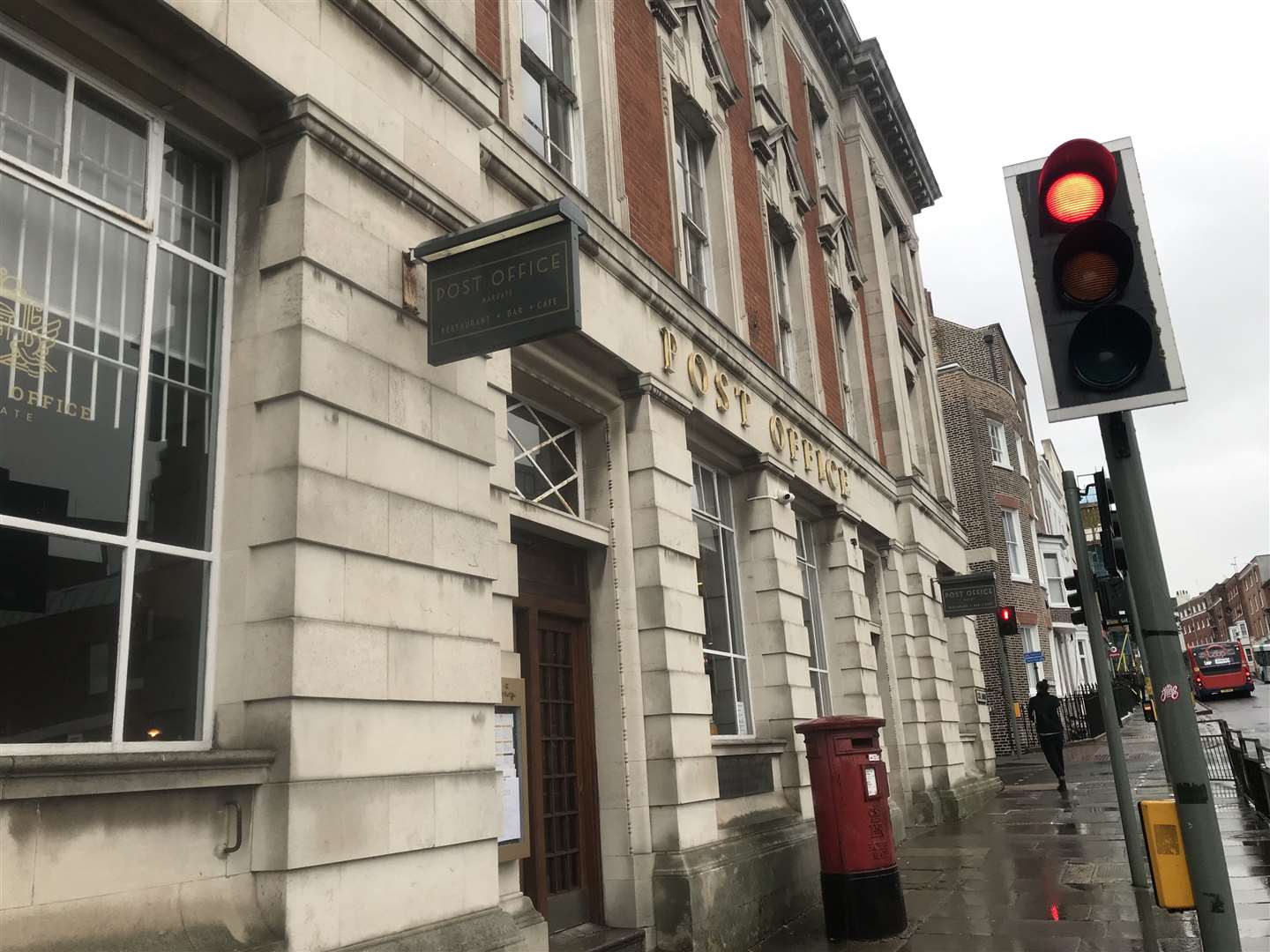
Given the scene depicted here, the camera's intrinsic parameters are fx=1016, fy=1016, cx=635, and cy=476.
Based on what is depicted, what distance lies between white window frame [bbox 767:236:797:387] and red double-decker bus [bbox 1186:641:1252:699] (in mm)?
50934

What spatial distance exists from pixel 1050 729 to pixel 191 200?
18034 mm

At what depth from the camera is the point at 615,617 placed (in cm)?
854

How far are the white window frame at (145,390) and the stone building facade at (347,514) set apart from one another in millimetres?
17

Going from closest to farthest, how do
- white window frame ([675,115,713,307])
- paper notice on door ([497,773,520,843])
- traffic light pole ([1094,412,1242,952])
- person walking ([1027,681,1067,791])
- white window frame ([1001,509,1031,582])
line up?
traffic light pole ([1094,412,1242,952]) < paper notice on door ([497,773,520,843]) < white window frame ([675,115,713,307]) < person walking ([1027,681,1067,791]) < white window frame ([1001,509,1031,582])

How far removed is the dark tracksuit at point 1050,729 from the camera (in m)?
18.8

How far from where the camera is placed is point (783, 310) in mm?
14711

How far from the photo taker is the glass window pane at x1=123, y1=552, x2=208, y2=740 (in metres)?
4.38

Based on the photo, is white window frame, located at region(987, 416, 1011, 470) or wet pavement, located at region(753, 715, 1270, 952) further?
white window frame, located at region(987, 416, 1011, 470)

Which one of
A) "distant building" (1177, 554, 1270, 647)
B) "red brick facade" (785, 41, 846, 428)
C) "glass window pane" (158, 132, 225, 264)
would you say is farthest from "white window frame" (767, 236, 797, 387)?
"distant building" (1177, 554, 1270, 647)

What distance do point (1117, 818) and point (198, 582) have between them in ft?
44.6

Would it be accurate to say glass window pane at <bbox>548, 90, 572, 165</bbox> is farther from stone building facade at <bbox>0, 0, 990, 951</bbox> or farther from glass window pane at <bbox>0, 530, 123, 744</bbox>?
glass window pane at <bbox>0, 530, 123, 744</bbox>

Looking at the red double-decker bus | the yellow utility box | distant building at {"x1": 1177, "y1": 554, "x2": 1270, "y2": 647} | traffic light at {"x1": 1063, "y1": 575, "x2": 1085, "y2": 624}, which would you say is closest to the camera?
the yellow utility box

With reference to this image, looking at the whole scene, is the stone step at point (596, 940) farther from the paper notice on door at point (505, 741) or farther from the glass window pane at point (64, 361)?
the glass window pane at point (64, 361)

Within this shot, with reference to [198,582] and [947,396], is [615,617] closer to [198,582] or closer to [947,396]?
[198,582]
